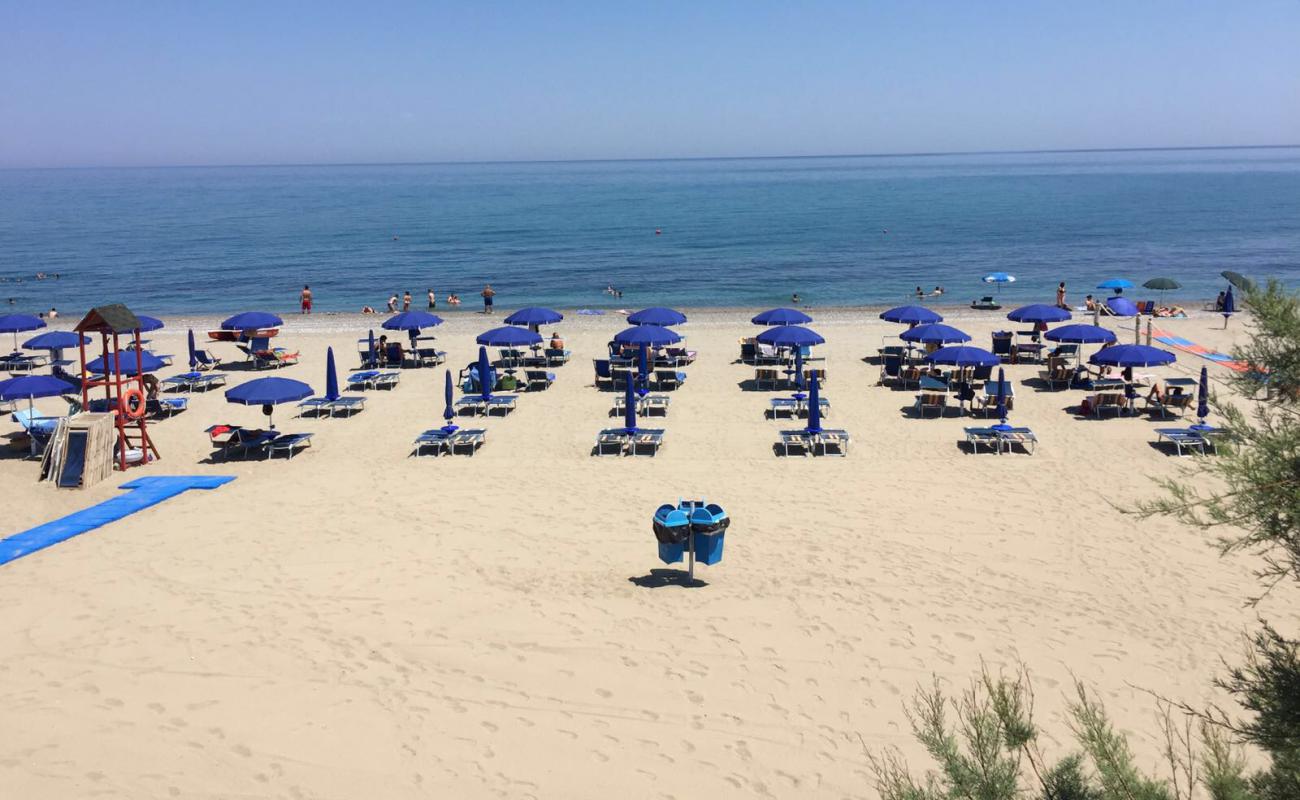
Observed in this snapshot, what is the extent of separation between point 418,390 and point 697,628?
13642mm

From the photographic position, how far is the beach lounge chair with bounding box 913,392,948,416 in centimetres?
1895

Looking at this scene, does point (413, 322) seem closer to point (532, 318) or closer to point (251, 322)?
point (532, 318)

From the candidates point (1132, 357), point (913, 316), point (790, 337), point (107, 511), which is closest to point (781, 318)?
point (790, 337)

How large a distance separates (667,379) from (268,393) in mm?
8601

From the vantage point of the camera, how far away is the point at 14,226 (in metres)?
84.7

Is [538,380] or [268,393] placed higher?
[268,393]

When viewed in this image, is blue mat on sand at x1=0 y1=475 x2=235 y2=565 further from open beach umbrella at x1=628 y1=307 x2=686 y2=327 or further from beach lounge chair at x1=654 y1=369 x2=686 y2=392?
open beach umbrella at x1=628 y1=307 x2=686 y2=327

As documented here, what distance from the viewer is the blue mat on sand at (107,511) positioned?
480 inches

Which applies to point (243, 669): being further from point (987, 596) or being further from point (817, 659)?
point (987, 596)

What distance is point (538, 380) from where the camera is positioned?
2177cm

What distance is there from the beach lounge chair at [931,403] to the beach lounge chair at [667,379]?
5.30 m

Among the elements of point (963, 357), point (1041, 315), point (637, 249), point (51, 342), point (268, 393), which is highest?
point (637, 249)

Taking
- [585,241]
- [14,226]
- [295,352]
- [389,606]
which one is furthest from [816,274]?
[14,226]

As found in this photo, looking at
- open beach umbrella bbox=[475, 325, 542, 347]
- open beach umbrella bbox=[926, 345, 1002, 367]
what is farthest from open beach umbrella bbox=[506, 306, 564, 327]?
open beach umbrella bbox=[926, 345, 1002, 367]
